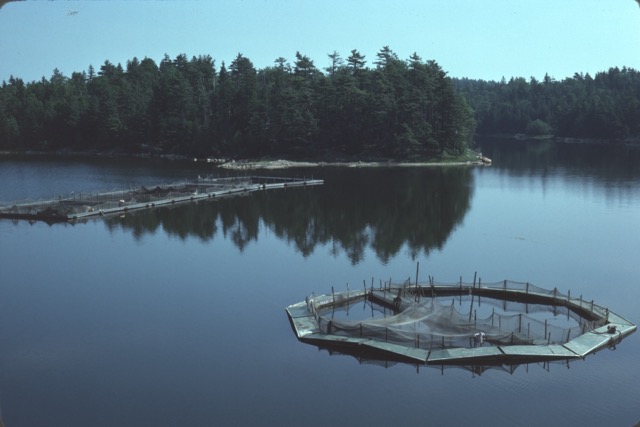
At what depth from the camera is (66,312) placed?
31797 mm

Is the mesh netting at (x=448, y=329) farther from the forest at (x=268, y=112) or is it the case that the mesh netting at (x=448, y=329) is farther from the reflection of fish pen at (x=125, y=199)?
the forest at (x=268, y=112)

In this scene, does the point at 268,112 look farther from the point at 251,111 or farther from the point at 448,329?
the point at 448,329

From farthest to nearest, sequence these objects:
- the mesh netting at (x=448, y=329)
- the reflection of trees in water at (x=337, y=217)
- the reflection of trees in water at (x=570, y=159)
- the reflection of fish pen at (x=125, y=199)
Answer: the reflection of trees in water at (x=570, y=159) → the reflection of fish pen at (x=125, y=199) → the reflection of trees in water at (x=337, y=217) → the mesh netting at (x=448, y=329)

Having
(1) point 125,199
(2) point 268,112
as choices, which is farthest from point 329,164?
(1) point 125,199

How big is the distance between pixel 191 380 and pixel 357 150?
8898 centimetres

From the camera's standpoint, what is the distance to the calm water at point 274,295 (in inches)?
872

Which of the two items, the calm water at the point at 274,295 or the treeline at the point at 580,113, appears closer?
the calm water at the point at 274,295

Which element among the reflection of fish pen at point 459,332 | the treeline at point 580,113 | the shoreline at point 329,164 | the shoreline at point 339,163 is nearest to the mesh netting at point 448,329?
the reflection of fish pen at point 459,332

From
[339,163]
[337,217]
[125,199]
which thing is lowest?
[337,217]

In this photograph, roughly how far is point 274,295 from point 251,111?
3530 inches

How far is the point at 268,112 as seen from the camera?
390 feet

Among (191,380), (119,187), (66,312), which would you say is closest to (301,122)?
(119,187)

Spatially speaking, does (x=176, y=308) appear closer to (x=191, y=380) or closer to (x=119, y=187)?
(x=191, y=380)

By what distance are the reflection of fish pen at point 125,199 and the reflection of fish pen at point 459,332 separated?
1293 inches
